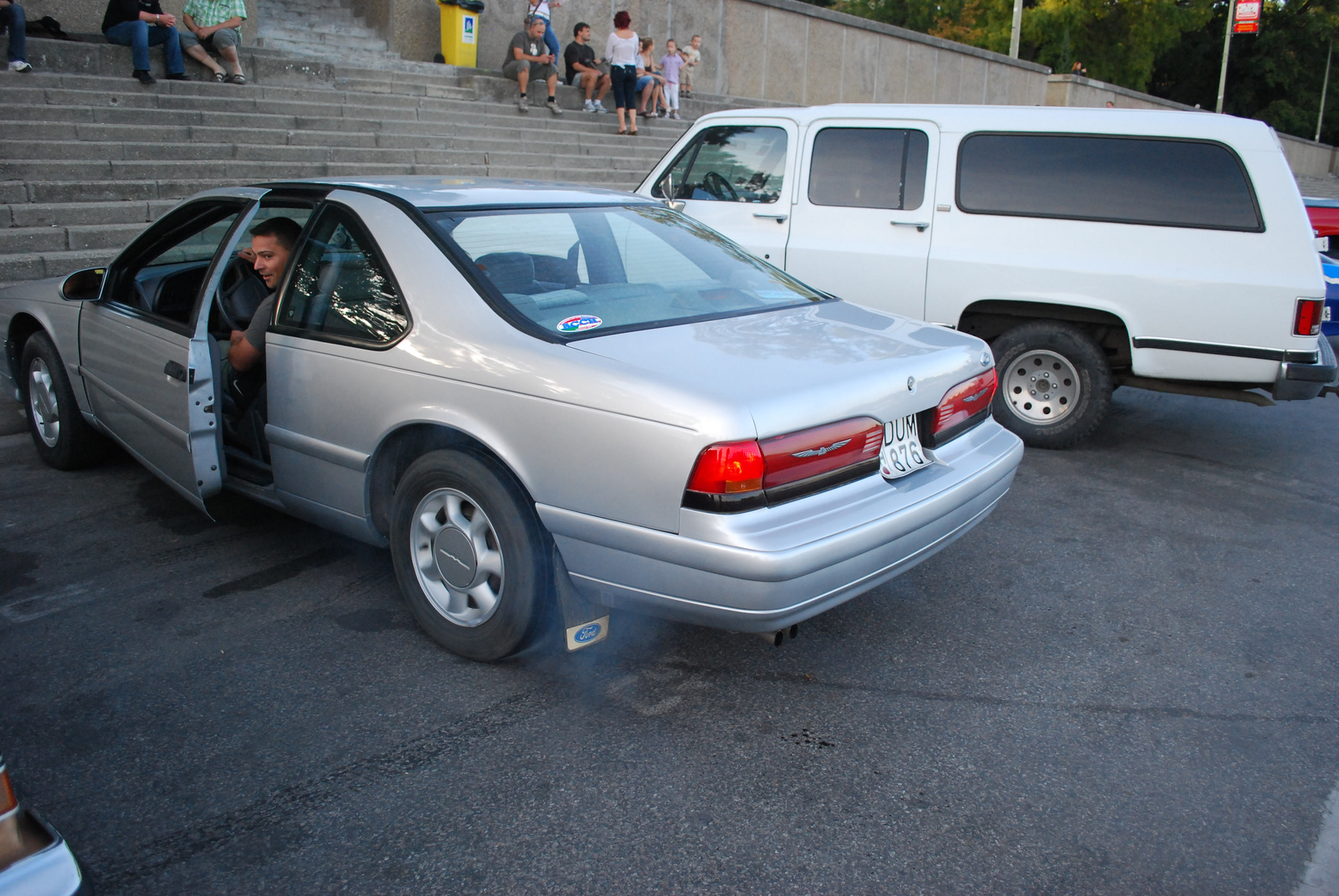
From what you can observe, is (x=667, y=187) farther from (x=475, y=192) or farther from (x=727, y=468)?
(x=727, y=468)

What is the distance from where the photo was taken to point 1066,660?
141 inches

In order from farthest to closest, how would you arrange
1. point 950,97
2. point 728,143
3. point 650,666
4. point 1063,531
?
point 950,97
point 728,143
point 1063,531
point 650,666

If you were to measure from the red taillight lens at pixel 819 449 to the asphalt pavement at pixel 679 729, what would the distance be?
0.79 meters

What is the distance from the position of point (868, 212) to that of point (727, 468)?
447 cm

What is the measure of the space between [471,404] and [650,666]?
3.47ft

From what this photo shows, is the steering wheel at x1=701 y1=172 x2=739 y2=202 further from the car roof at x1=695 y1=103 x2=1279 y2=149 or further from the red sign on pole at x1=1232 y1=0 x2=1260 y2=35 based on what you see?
the red sign on pole at x1=1232 y1=0 x2=1260 y2=35

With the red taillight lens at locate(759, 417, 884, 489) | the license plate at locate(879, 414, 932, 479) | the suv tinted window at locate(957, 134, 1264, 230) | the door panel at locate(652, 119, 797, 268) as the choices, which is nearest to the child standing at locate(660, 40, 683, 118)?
the door panel at locate(652, 119, 797, 268)

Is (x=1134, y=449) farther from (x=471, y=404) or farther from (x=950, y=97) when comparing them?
(x=950, y=97)

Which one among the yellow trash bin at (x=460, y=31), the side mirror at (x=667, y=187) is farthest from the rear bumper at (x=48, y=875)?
the yellow trash bin at (x=460, y=31)

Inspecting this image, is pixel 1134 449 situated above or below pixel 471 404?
below

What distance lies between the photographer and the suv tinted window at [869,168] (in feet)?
21.9

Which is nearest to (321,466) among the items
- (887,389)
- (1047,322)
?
(887,389)

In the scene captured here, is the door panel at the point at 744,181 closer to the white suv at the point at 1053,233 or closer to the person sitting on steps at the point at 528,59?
the white suv at the point at 1053,233

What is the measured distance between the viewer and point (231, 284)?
4992 millimetres
